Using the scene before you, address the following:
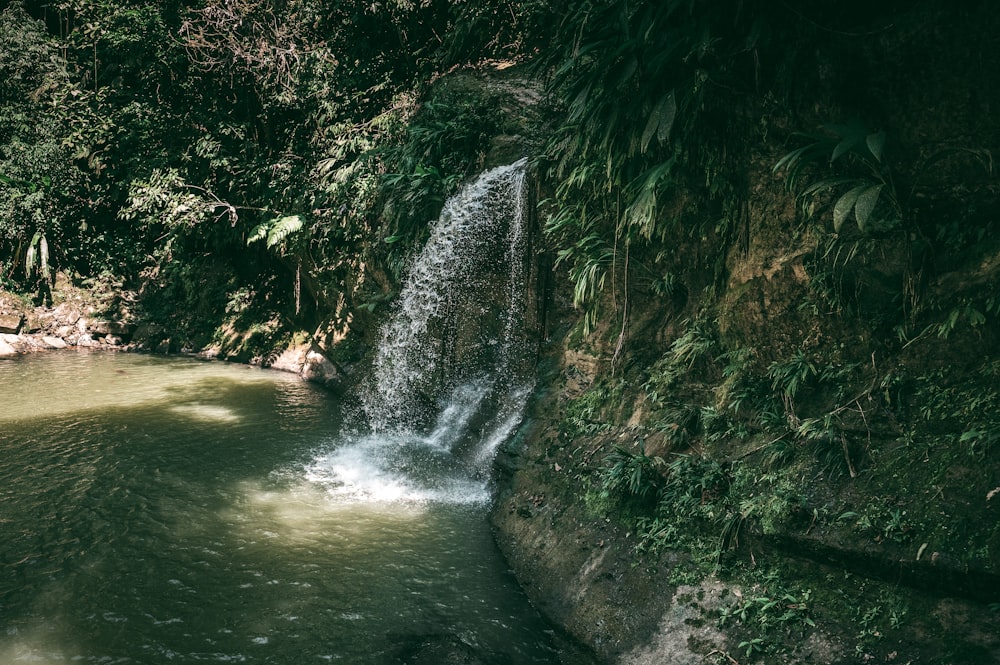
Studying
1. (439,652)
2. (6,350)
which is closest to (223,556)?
(439,652)

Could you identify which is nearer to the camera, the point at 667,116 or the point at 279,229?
Result: the point at 667,116

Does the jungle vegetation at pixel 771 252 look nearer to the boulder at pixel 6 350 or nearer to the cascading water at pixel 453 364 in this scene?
the cascading water at pixel 453 364

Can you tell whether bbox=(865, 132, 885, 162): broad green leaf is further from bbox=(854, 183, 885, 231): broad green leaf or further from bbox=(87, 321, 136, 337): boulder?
bbox=(87, 321, 136, 337): boulder

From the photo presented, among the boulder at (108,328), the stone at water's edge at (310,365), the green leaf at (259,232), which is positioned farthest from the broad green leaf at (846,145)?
the boulder at (108,328)

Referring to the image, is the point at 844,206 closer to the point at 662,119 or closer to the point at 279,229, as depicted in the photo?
the point at 662,119

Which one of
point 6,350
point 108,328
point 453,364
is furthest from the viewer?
point 108,328

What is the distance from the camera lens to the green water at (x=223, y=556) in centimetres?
455

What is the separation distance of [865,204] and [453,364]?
631 cm

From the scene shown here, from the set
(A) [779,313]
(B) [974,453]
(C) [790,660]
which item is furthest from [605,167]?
(C) [790,660]

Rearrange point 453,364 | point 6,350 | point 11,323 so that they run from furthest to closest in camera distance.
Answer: point 11,323 < point 6,350 < point 453,364

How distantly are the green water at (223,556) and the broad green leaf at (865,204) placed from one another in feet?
11.7

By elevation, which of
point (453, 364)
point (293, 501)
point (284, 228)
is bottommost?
point (293, 501)

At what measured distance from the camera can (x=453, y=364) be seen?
30.7 feet

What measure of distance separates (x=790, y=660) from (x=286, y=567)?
396 cm
